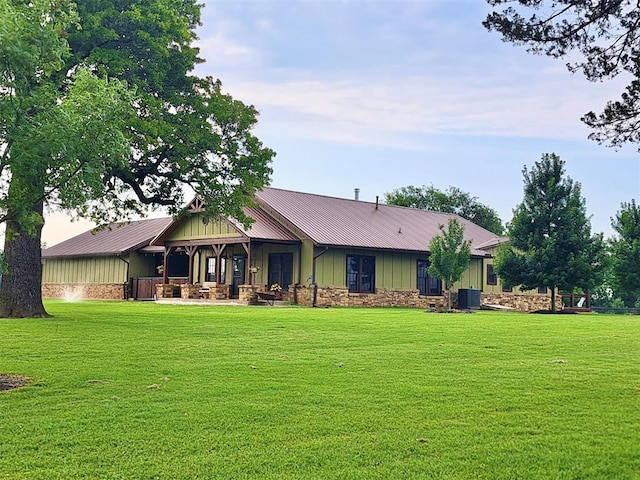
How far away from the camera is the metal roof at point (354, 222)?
2956 cm

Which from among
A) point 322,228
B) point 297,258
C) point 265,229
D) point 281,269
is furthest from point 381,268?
point 265,229

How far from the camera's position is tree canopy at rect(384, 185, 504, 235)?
59656 millimetres

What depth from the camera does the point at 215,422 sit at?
5.90 m

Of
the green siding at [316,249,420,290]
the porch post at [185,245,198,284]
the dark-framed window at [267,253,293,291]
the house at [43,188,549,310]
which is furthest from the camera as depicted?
the porch post at [185,245,198,284]

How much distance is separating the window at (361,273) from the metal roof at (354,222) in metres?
0.84

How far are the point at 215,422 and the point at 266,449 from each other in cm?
90

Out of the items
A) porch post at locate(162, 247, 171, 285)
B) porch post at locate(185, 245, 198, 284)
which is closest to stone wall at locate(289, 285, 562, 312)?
porch post at locate(185, 245, 198, 284)

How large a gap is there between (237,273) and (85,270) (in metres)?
12.0

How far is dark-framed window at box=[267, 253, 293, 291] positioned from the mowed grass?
1749cm

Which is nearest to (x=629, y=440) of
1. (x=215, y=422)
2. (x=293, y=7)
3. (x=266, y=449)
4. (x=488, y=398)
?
(x=488, y=398)

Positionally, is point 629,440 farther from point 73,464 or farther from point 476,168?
point 476,168

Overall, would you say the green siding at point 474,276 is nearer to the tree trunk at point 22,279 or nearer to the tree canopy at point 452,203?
the tree trunk at point 22,279

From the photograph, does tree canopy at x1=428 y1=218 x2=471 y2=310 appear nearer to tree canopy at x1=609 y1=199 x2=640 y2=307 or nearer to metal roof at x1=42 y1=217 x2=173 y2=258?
tree canopy at x1=609 y1=199 x2=640 y2=307

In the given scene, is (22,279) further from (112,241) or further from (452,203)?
(452,203)
